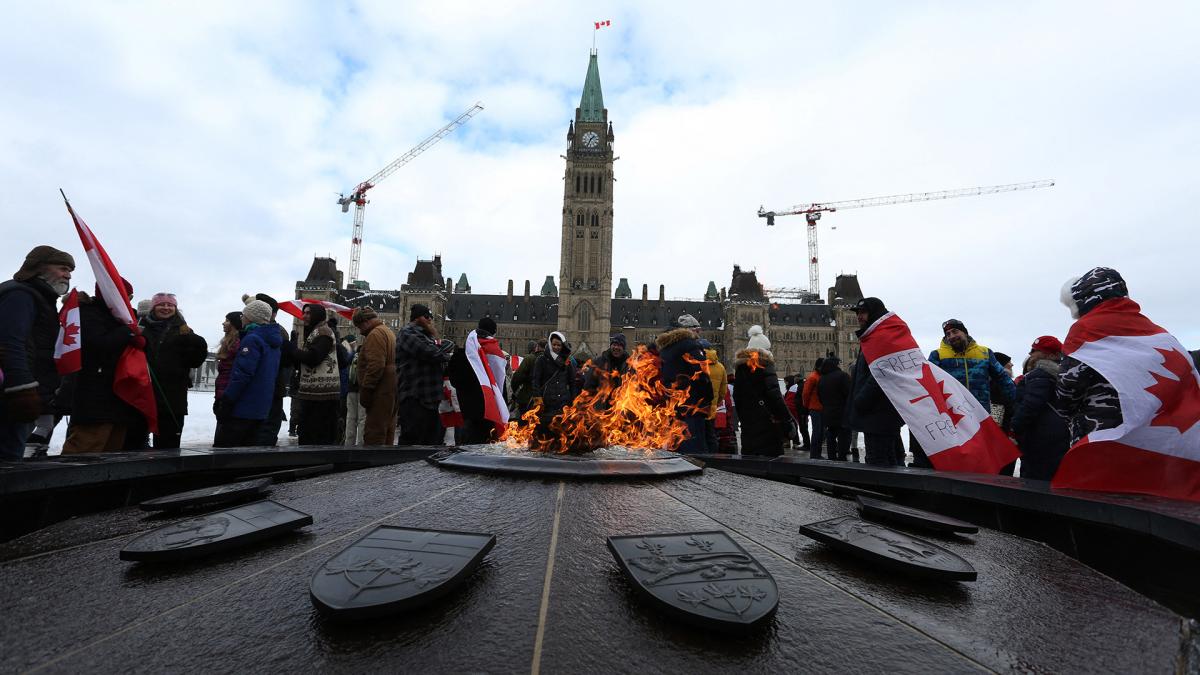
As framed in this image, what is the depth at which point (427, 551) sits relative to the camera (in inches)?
56.0

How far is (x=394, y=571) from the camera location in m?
1.28

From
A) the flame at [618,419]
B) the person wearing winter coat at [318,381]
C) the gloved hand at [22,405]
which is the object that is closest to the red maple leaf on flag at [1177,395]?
the flame at [618,419]

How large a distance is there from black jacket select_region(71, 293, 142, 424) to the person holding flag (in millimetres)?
5661

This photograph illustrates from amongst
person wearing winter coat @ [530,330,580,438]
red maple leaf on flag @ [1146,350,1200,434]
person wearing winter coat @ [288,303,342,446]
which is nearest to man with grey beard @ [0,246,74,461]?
person wearing winter coat @ [288,303,342,446]

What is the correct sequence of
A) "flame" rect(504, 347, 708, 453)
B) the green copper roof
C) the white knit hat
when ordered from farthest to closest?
the green copper roof
the white knit hat
"flame" rect(504, 347, 708, 453)

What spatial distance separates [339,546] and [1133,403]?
355cm

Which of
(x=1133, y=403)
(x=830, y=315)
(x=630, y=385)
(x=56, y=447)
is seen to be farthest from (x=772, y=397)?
(x=830, y=315)

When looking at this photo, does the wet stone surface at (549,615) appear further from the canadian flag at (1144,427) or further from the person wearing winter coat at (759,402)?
the person wearing winter coat at (759,402)

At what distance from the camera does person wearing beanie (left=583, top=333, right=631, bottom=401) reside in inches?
171

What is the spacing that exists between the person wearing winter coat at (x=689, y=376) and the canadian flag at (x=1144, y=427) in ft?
9.96

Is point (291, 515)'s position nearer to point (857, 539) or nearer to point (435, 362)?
point (857, 539)

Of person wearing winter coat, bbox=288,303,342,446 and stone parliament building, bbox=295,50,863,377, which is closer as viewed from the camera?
person wearing winter coat, bbox=288,303,342,446

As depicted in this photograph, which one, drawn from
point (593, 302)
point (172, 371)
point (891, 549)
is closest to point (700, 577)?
point (891, 549)

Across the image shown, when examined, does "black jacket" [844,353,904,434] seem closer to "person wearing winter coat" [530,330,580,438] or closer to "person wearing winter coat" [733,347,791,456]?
"person wearing winter coat" [733,347,791,456]
